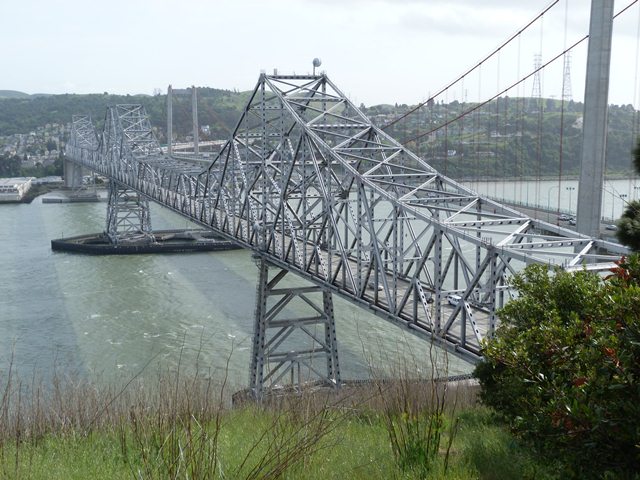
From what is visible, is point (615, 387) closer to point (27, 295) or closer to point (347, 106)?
point (347, 106)

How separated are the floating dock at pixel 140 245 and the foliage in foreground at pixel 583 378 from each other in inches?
1183

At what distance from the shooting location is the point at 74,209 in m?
53.8

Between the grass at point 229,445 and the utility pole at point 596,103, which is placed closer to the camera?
the grass at point 229,445

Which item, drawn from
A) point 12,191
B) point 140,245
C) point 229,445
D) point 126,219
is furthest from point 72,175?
point 229,445

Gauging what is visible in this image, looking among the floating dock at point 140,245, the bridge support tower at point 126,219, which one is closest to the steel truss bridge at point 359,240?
the floating dock at point 140,245

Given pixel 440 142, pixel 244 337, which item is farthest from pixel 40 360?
pixel 440 142

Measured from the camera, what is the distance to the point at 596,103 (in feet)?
34.7

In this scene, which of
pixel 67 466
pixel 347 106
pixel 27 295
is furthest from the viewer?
pixel 27 295

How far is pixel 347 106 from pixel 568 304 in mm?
12077

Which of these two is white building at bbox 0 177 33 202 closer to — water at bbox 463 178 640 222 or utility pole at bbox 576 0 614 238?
water at bbox 463 178 640 222

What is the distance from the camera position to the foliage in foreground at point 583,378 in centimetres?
362

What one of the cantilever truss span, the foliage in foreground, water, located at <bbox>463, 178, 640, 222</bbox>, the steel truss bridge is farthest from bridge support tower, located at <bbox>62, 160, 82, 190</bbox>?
the foliage in foreground

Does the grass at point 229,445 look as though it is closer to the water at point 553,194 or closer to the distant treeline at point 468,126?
the distant treeline at point 468,126

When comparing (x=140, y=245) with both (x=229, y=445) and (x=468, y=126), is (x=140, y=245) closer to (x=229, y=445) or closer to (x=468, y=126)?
(x=468, y=126)
